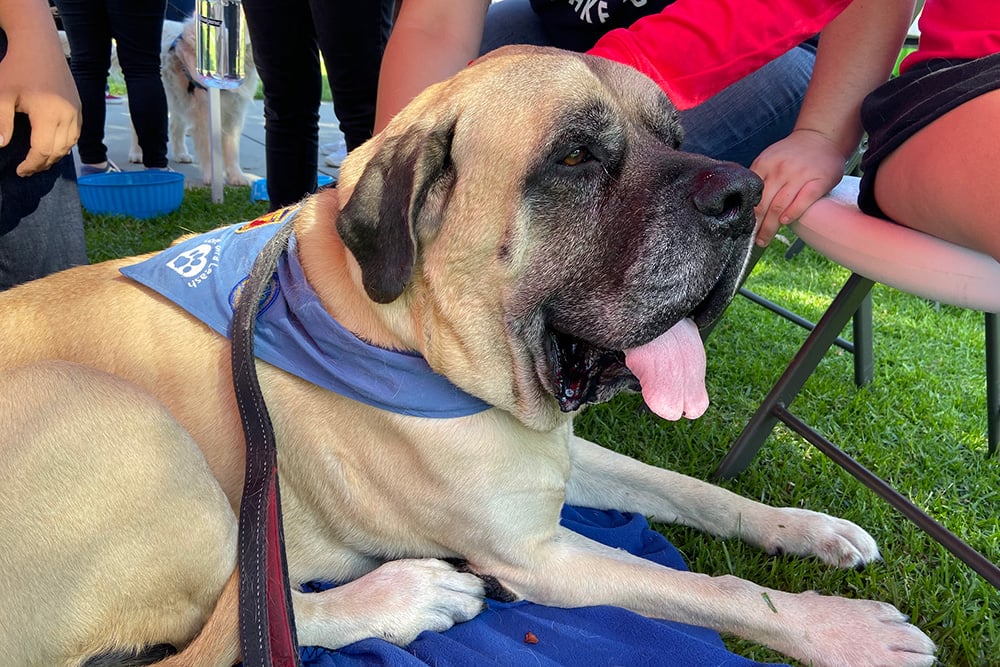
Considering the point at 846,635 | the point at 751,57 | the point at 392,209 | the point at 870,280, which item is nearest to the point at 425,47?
the point at 751,57

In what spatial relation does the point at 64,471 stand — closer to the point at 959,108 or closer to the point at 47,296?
the point at 47,296

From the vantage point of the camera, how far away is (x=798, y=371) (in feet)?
8.95

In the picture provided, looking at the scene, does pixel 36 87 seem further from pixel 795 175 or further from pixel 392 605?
pixel 795 175

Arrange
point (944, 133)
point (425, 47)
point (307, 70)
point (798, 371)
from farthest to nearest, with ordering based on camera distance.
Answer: point (307, 70), point (425, 47), point (798, 371), point (944, 133)

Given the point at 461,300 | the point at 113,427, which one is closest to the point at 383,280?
the point at 461,300

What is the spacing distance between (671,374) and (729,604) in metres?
0.63

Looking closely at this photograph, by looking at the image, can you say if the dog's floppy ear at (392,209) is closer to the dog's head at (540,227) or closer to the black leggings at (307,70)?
the dog's head at (540,227)

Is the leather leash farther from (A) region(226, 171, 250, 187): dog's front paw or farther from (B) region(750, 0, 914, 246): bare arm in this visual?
(A) region(226, 171, 250, 187): dog's front paw

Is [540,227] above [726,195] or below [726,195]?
below

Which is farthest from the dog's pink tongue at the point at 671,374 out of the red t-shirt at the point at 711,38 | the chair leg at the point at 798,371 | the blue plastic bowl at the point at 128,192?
the blue plastic bowl at the point at 128,192

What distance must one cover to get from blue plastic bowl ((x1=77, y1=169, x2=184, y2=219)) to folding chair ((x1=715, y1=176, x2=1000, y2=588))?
507 centimetres

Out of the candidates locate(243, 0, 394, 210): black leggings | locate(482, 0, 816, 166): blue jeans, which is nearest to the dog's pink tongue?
locate(482, 0, 816, 166): blue jeans

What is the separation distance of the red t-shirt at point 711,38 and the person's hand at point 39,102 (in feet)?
5.88

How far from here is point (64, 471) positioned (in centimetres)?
170
